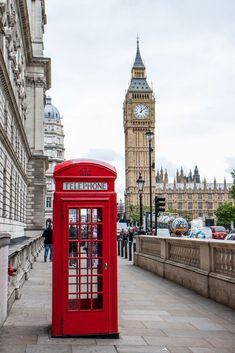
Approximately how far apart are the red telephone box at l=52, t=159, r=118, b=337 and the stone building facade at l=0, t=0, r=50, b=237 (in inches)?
750

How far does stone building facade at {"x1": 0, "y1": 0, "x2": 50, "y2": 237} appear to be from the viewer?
102ft

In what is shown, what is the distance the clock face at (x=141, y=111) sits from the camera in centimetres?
16662

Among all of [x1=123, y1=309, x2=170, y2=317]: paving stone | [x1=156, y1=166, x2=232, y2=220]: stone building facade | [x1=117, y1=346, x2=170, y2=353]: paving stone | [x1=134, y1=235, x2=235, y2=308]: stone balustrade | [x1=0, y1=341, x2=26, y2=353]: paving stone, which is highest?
[x1=156, y1=166, x2=232, y2=220]: stone building facade

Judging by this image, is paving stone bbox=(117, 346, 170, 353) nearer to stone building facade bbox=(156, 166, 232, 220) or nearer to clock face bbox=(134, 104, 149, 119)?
clock face bbox=(134, 104, 149, 119)

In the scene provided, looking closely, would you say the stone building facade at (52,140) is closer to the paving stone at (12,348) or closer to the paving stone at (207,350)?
the paving stone at (12,348)

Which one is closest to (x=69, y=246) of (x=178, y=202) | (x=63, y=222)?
(x=63, y=222)

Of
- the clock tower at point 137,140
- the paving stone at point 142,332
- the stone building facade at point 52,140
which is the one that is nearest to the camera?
the paving stone at point 142,332

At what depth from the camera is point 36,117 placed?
56406 millimetres

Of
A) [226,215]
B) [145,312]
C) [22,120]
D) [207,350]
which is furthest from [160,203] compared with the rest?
[226,215]

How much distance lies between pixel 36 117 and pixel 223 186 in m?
144

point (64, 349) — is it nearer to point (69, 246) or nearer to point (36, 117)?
point (69, 246)

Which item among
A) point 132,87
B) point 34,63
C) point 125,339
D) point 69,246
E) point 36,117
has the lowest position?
point 125,339

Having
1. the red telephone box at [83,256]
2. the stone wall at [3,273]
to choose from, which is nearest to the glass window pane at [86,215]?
the red telephone box at [83,256]

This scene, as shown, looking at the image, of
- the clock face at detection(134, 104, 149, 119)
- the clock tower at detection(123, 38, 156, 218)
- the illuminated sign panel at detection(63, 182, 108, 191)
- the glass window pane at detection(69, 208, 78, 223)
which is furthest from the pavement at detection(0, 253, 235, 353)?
the clock face at detection(134, 104, 149, 119)
